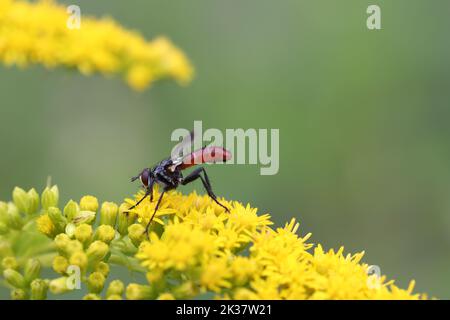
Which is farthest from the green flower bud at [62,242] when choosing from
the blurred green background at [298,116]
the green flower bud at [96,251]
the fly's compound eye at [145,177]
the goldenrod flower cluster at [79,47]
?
the blurred green background at [298,116]

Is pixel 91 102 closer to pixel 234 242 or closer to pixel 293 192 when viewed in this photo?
pixel 293 192

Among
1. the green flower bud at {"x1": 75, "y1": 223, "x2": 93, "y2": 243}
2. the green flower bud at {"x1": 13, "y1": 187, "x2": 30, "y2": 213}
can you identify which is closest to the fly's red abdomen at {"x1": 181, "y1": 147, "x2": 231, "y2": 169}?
the green flower bud at {"x1": 75, "y1": 223, "x2": 93, "y2": 243}

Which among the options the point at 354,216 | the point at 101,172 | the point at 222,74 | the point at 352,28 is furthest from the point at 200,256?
the point at 352,28

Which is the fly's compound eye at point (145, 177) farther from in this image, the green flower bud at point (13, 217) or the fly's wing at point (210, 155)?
the green flower bud at point (13, 217)

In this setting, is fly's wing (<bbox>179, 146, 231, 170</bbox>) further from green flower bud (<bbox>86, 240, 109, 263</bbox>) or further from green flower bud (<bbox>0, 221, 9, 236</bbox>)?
green flower bud (<bbox>0, 221, 9, 236</bbox>)

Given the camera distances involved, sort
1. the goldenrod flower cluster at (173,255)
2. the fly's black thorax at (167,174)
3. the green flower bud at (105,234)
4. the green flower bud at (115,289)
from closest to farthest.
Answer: the goldenrod flower cluster at (173,255) < the green flower bud at (115,289) < the green flower bud at (105,234) < the fly's black thorax at (167,174)
